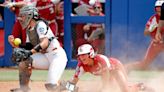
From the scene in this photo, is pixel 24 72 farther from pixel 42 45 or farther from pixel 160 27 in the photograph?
pixel 160 27

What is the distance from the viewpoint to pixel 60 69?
866 centimetres

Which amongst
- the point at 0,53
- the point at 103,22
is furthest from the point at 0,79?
the point at 103,22

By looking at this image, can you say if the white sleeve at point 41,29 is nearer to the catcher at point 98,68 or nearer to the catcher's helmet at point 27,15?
the catcher's helmet at point 27,15

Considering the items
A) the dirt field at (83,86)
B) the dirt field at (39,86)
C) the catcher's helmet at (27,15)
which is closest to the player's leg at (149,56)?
the dirt field at (83,86)

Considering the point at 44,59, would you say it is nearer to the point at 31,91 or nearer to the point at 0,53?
the point at 31,91

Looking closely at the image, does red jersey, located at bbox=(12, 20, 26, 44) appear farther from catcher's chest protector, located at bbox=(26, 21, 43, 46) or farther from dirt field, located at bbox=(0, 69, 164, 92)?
Answer: catcher's chest protector, located at bbox=(26, 21, 43, 46)

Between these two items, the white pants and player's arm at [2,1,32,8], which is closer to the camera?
the white pants

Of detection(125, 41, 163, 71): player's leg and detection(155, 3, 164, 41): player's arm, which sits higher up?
detection(155, 3, 164, 41): player's arm

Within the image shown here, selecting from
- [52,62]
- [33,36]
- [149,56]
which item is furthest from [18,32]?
[149,56]

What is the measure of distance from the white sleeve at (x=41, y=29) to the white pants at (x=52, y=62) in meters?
0.40

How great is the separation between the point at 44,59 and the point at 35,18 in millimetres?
641

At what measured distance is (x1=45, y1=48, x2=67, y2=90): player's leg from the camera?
335 inches

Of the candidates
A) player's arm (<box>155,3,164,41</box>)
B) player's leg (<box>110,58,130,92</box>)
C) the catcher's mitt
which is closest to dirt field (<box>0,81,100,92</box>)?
player's leg (<box>110,58,130,92</box>)

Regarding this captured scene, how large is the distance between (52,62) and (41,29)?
545mm
